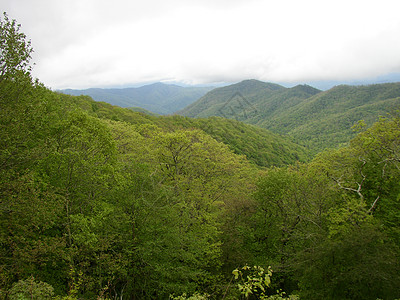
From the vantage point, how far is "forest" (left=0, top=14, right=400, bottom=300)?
34.7 ft

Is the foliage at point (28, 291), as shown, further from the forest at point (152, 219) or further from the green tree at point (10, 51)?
the green tree at point (10, 51)

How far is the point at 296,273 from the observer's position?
1628cm

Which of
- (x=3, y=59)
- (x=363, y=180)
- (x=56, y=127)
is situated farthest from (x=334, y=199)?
(x=3, y=59)

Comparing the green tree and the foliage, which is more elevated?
the green tree

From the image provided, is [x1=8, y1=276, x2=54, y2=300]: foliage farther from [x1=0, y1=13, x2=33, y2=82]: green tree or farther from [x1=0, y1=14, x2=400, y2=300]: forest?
[x1=0, y1=13, x2=33, y2=82]: green tree

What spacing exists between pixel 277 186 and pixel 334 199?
457cm

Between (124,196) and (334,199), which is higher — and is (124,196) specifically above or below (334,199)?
above

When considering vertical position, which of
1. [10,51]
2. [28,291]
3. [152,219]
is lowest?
[152,219]

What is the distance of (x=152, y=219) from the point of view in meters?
15.0

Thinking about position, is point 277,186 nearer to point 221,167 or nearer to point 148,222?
point 221,167

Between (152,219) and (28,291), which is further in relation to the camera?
(152,219)

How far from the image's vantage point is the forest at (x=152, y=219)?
10.6 meters

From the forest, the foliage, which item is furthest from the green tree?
the foliage

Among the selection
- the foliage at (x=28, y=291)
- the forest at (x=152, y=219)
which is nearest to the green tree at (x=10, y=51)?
the forest at (x=152, y=219)
